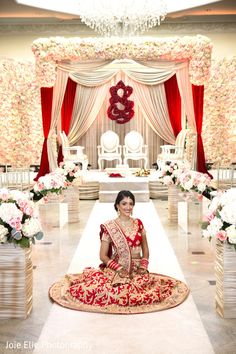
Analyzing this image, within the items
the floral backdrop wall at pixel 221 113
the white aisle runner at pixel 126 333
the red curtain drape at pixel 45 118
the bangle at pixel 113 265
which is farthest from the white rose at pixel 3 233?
the floral backdrop wall at pixel 221 113

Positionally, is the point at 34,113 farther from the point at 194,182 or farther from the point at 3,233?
the point at 3,233

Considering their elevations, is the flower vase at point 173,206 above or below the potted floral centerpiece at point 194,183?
below

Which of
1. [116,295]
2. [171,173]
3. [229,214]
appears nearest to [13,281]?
[116,295]

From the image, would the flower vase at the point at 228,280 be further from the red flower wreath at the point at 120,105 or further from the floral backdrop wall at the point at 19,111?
the floral backdrop wall at the point at 19,111

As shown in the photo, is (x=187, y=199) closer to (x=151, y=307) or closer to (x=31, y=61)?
(x=151, y=307)

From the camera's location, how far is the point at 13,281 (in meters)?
4.12

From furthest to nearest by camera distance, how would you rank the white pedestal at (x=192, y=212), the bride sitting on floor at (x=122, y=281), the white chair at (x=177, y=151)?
the white chair at (x=177, y=151)
the white pedestal at (x=192, y=212)
the bride sitting on floor at (x=122, y=281)

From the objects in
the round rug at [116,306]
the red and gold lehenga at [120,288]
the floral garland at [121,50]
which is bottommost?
the round rug at [116,306]

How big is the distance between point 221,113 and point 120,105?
8.66ft

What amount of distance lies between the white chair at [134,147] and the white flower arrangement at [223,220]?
1022cm

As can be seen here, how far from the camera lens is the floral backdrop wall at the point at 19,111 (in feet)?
48.0

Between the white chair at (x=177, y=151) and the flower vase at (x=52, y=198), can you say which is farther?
the white chair at (x=177, y=151)

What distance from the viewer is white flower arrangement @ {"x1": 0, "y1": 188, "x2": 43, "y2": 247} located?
404 centimetres

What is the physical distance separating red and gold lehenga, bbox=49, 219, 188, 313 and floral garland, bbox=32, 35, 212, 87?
24.7 feet
